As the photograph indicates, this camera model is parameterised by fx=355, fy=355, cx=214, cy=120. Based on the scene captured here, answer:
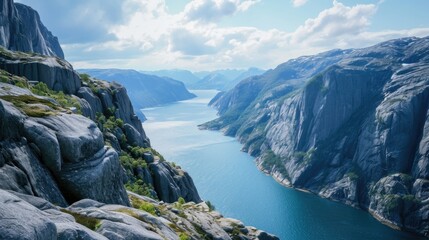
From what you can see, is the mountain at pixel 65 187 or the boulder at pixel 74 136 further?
the boulder at pixel 74 136

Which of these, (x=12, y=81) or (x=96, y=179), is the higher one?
(x=12, y=81)

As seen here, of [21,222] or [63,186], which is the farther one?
[63,186]

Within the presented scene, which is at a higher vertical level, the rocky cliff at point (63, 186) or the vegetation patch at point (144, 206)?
the rocky cliff at point (63, 186)

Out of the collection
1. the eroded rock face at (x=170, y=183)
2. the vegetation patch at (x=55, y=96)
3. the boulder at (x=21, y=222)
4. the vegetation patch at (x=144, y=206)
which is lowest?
the eroded rock face at (x=170, y=183)

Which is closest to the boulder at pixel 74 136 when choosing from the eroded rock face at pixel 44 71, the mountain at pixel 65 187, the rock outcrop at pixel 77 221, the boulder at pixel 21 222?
the mountain at pixel 65 187

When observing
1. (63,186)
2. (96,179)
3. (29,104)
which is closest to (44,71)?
(29,104)

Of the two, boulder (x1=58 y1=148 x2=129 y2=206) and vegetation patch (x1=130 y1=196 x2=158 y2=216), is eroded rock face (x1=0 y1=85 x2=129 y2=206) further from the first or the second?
vegetation patch (x1=130 y1=196 x2=158 y2=216)

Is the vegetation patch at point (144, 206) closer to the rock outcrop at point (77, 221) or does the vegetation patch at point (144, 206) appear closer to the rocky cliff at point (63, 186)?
the rock outcrop at point (77, 221)

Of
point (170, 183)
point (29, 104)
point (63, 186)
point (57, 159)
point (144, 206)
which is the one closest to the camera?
point (57, 159)

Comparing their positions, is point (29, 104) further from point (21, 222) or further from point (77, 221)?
point (21, 222)

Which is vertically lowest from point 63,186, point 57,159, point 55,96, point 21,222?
point 63,186

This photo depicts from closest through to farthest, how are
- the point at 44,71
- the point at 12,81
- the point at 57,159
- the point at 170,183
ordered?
the point at 57,159 < the point at 12,81 < the point at 44,71 < the point at 170,183
